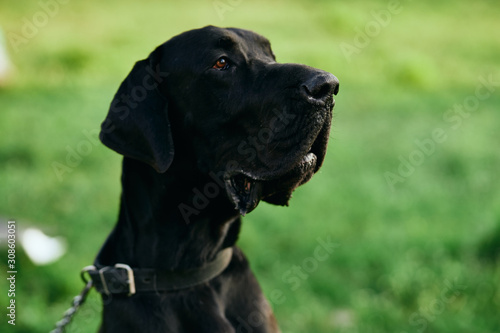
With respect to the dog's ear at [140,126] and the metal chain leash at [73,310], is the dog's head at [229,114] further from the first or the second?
the metal chain leash at [73,310]

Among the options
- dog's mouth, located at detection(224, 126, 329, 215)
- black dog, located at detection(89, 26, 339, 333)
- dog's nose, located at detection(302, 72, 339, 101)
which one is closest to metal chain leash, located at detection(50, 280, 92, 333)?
black dog, located at detection(89, 26, 339, 333)

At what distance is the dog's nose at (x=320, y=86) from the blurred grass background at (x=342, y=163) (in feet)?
1.86

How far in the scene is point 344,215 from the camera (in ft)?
19.0

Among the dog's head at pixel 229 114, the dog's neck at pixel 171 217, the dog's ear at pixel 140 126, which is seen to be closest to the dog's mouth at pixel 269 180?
the dog's head at pixel 229 114

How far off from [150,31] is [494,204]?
7.71 meters

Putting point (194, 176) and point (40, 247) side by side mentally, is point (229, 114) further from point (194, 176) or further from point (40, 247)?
point (40, 247)

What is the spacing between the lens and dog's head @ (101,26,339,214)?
8.55 feet

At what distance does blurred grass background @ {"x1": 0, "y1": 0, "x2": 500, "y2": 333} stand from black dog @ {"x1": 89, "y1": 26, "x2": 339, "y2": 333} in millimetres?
538

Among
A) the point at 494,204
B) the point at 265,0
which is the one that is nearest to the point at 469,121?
the point at 494,204

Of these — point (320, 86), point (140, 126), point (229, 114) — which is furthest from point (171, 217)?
point (320, 86)

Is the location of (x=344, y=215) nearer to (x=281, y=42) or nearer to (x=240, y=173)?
(x=240, y=173)

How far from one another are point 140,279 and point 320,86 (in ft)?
3.86

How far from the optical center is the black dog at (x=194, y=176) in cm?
275

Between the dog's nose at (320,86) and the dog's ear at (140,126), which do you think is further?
the dog's ear at (140,126)
